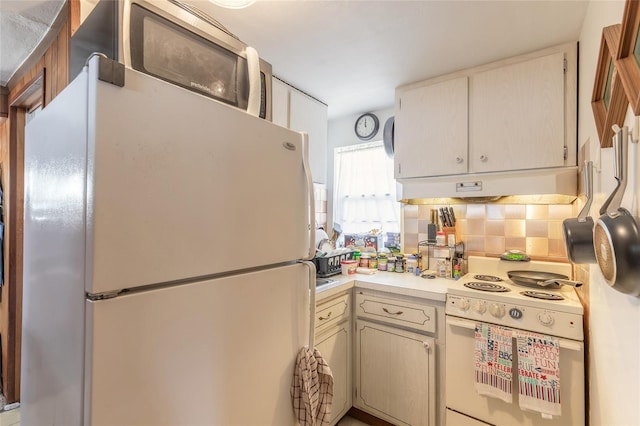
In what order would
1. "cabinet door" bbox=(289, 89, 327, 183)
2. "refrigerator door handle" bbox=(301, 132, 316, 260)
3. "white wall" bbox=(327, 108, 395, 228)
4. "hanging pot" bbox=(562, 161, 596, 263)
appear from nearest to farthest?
"hanging pot" bbox=(562, 161, 596, 263) → "refrigerator door handle" bbox=(301, 132, 316, 260) → "cabinet door" bbox=(289, 89, 327, 183) → "white wall" bbox=(327, 108, 395, 228)

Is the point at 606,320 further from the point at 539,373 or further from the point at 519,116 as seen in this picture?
the point at 519,116

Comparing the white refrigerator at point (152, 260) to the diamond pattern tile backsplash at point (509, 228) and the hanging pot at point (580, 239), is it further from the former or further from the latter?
the diamond pattern tile backsplash at point (509, 228)

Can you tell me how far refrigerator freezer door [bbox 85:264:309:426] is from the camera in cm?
59

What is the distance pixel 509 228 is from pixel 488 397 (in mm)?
1045

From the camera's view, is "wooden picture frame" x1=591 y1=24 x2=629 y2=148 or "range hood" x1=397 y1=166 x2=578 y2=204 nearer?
"wooden picture frame" x1=591 y1=24 x2=629 y2=148

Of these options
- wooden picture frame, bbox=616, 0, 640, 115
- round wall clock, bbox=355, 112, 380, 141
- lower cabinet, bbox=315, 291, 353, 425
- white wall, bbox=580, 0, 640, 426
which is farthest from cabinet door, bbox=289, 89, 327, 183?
wooden picture frame, bbox=616, 0, 640, 115

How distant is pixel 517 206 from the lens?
1.97 metres

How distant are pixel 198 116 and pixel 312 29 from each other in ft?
3.35

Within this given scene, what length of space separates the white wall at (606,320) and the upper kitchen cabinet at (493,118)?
111 mm

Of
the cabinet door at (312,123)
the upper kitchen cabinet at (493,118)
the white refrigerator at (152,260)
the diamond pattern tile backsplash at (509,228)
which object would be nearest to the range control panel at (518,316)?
the diamond pattern tile backsplash at (509,228)

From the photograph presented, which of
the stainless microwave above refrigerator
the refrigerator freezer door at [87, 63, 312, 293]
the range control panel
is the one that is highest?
the stainless microwave above refrigerator

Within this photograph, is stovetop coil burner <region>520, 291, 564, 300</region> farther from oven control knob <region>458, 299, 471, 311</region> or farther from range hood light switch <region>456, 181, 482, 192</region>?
range hood light switch <region>456, 181, 482, 192</region>

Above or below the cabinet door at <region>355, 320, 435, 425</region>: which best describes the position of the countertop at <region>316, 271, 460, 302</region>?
above

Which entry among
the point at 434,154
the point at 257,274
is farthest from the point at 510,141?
the point at 257,274
